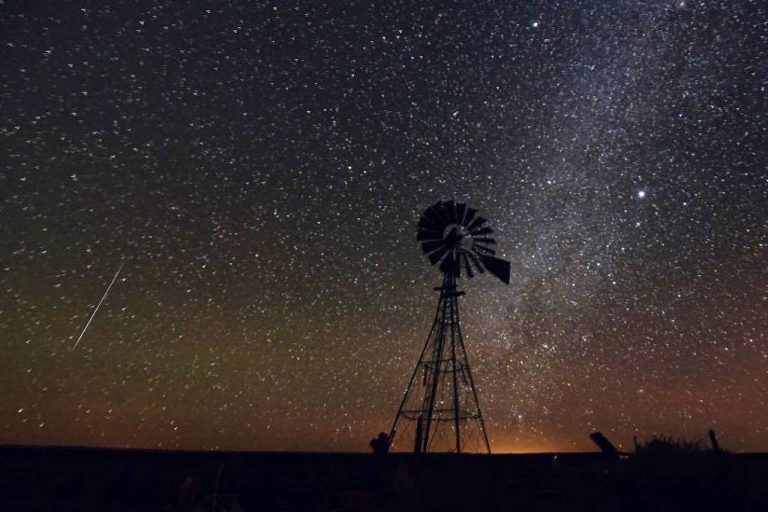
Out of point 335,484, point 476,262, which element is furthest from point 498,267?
point 335,484

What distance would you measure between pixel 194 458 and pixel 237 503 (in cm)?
216

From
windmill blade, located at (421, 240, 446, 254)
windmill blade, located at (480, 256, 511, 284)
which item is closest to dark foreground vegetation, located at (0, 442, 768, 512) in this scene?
windmill blade, located at (480, 256, 511, 284)

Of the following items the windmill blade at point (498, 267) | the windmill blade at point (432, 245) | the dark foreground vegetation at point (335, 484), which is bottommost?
the dark foreground vegetation at point (335, 484)

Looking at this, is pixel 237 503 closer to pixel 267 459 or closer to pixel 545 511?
pixel 267 459

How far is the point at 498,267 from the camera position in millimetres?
22656

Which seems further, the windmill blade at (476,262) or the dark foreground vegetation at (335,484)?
the windmill blade at (476,262)

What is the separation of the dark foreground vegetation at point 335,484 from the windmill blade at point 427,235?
9063 millimetres

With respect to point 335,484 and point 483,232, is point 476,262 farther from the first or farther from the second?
point 335,484

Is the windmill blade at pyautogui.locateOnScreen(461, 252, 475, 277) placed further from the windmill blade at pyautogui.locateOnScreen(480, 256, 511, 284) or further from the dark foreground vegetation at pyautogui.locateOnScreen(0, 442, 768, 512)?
the dark foreground vegetation at pyautogui.locateOnScreen(0, 442, 768, 512)

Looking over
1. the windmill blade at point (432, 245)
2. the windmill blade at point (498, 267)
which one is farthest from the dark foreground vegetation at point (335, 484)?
the windmill blade at point (432, 245)

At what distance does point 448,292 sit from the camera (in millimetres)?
22344

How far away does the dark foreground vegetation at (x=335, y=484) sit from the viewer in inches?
558

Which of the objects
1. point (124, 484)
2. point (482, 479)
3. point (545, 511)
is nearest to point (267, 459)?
point (124, 484)

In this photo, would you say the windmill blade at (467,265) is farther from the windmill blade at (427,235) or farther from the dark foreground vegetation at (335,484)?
the dark foreground vegetation at (335,484)
